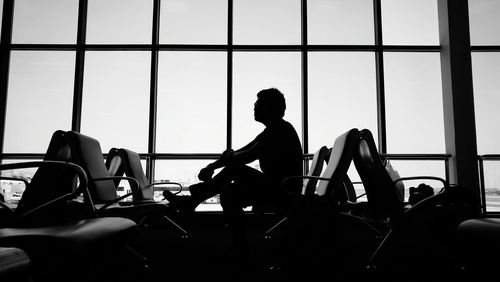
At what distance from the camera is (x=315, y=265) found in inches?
81.4

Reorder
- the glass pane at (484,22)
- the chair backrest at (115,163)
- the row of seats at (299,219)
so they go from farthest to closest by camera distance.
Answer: the glass pane at (484,22) < the chair backrest at (115,163) < the row of seats at (299,219)

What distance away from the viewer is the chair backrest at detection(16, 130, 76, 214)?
1.48 m

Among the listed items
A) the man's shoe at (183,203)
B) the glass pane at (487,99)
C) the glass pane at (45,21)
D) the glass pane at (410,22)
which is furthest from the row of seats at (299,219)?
the glass pane at (45,21)

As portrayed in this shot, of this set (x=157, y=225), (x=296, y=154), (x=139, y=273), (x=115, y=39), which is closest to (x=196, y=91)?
(x=115, y=39)

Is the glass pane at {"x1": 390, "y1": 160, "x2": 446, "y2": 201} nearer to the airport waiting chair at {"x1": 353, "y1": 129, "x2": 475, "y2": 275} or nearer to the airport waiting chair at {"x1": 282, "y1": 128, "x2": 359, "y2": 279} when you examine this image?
the airport waiting chair at {"x1": 353, "y1": 129, "x2": 475, "y2": 275}

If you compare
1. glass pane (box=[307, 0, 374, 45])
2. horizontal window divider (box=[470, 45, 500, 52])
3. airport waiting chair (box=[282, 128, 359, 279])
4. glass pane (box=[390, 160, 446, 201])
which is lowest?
airport waiting chair (box=[282, 128, 359, 279])

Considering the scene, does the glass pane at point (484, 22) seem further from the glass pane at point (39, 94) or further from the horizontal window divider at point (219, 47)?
the glass pane at point (39, 94)

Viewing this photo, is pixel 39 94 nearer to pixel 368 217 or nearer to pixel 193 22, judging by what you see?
pixel 193 22

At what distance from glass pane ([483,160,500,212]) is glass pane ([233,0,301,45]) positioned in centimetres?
299

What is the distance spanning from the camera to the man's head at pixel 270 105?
245 centimetres

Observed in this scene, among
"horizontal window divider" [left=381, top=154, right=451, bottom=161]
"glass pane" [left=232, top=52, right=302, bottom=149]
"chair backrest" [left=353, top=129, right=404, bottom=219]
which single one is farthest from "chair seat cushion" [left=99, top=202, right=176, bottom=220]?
"horizontal window divider" [left=381, top=154, right=451, bottom=161]

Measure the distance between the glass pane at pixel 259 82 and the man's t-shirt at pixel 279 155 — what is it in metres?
2.75

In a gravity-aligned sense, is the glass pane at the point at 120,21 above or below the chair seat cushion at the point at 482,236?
above

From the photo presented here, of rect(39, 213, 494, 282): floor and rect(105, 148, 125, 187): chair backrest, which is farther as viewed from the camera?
rect(105, 148, 125, 187): chair backrest
